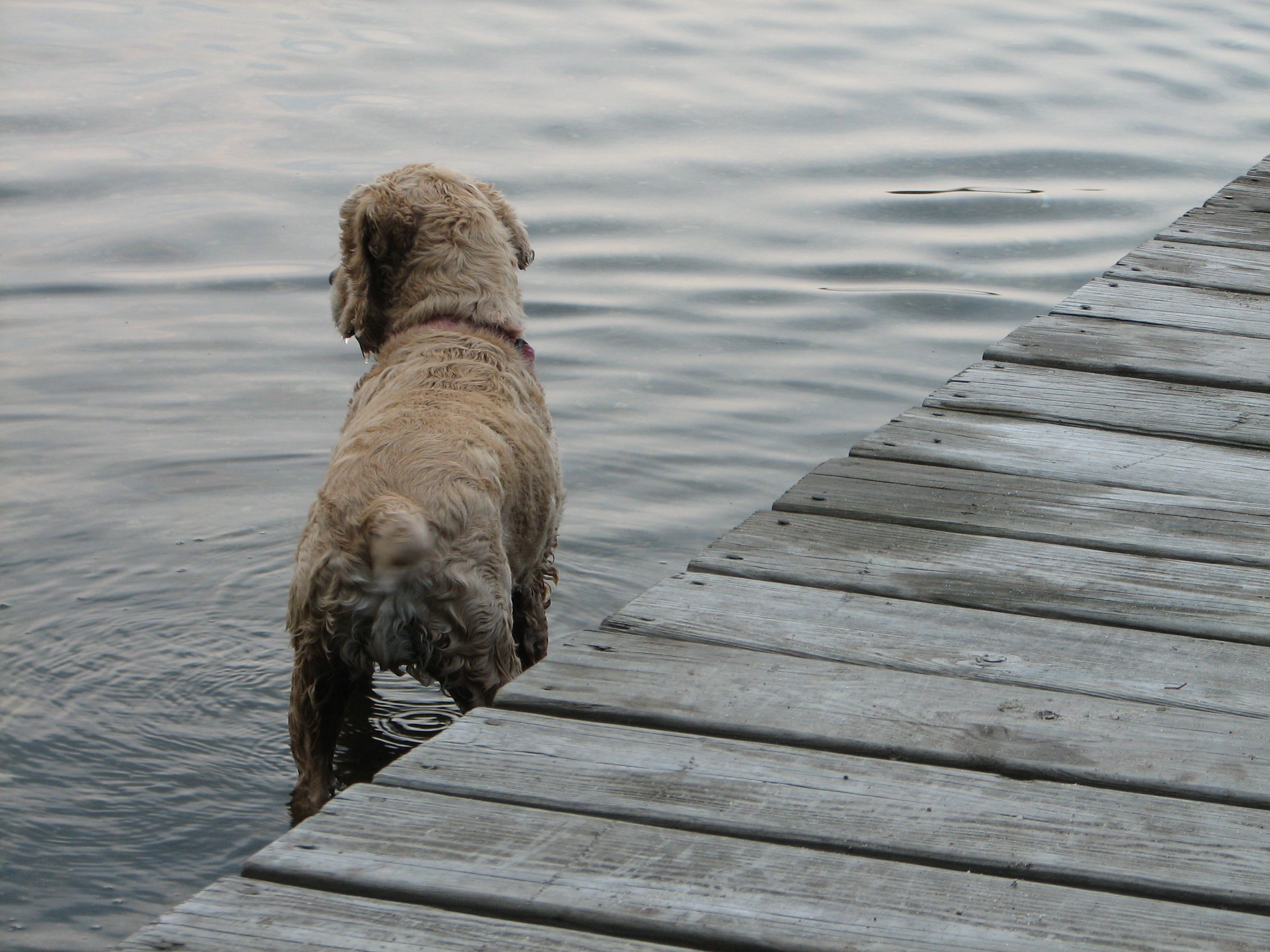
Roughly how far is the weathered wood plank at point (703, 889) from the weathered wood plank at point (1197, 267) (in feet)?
11.2

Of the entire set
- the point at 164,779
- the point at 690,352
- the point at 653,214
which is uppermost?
the point at 653,214

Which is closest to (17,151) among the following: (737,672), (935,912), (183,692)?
(183,692)

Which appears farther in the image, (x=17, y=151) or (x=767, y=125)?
(x=767, y=125)

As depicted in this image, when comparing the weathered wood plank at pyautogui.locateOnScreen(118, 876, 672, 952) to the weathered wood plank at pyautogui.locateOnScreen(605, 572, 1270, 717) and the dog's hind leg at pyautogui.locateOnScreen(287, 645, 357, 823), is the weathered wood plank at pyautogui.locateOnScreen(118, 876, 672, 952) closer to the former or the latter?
the weathered wood plank at pyautogui.locateOnScreen(605, 572, 1270, 717)

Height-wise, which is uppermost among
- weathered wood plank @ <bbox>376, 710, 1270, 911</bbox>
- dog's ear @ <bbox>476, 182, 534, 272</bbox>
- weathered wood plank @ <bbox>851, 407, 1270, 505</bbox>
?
dog's ear @ <bbox>476, 182, 534, 272</bbox>

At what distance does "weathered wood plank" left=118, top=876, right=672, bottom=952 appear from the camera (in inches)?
82.0

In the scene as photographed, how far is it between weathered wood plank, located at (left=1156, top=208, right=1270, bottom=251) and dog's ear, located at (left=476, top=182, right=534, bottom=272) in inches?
103

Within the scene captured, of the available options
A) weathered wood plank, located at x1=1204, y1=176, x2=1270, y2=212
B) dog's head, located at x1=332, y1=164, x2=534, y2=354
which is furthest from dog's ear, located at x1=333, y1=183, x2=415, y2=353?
weathered wood plank, located at x1=1204, y1=176, x2=1270, y2=212

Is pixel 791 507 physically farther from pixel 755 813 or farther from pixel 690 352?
pixel 690 352

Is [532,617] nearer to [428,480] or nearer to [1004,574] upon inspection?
[428,480]

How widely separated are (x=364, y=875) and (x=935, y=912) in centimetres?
84

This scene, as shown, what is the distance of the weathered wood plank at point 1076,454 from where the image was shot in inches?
147

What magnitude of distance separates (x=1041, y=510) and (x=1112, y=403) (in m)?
0.80

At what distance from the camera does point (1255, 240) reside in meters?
5.63
